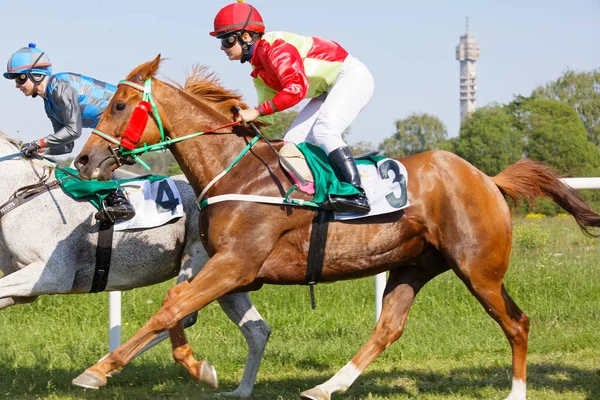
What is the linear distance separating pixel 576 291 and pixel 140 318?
4.21 metres

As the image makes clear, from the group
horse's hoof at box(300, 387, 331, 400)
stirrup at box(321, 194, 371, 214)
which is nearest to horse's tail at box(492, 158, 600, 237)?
stirrup at box(321, 194, 371, 214)

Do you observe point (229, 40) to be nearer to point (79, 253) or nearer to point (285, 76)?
point (285, 76)

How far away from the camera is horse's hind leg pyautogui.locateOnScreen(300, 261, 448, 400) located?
15.8 feet

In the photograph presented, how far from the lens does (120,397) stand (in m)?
5.39

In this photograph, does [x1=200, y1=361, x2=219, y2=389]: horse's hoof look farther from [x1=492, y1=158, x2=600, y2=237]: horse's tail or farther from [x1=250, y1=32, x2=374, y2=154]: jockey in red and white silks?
[x1=492, y1=158, x2=600, y2=237]: horse's tail

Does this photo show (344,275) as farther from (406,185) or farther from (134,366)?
(134,366)

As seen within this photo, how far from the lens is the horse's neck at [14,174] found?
17.6 ft

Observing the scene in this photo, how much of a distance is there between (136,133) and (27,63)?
1339mm

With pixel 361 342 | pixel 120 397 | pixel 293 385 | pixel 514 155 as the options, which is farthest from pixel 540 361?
pixel 514 155

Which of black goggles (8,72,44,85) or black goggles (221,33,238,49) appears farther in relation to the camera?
black goggles (8,72,44,85)

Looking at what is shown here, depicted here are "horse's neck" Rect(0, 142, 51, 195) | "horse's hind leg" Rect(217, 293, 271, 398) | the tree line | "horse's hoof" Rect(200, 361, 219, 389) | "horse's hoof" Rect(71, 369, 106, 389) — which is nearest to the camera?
"horse's hoof" Rect(71, 369, 106, 389)

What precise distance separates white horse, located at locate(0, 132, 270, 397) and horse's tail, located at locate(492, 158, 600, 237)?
6.31ft

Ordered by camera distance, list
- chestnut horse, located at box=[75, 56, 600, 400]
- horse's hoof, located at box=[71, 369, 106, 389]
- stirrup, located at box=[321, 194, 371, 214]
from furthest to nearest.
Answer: stirrup, located at box=[321, 194, 371, 214]
chestnut horse, located at box=[75, 56, 600, 400]
horse's hoof, located at box=[71, 369, 106, 389]

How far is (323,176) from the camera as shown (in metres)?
4.70
